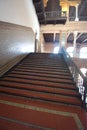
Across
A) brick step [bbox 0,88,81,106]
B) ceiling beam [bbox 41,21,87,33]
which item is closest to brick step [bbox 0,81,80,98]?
brick step [bbox 0,88,81,106]

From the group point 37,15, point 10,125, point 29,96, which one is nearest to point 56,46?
point 37,15

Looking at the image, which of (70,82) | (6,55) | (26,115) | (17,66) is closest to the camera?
(26,115)

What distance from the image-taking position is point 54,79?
4266mm

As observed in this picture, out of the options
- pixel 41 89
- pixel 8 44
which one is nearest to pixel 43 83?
pixel 41 89

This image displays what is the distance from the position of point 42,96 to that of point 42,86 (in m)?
0.56

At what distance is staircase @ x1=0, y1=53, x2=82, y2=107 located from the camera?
3.26 m

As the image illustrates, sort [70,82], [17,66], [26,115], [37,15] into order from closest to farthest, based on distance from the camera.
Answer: [26,115], [70,82], [17,66], [37,15]

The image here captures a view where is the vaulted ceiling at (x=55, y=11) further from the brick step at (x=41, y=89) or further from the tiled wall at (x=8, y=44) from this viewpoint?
the brick step at (x=41, y=89)

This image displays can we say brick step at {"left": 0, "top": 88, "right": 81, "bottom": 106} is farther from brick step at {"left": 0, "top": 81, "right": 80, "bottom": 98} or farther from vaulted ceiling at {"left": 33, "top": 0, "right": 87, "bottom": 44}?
vaulted ceiling at {"left": 33, "top": 0, "right": 87, "bottom": 44}

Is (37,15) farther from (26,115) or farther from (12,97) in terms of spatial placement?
(26,115)

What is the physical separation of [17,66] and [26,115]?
331cm

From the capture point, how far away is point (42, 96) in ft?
10.8

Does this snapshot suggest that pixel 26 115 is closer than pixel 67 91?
Yes

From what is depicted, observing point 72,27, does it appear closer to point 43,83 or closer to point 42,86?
point 43,83
